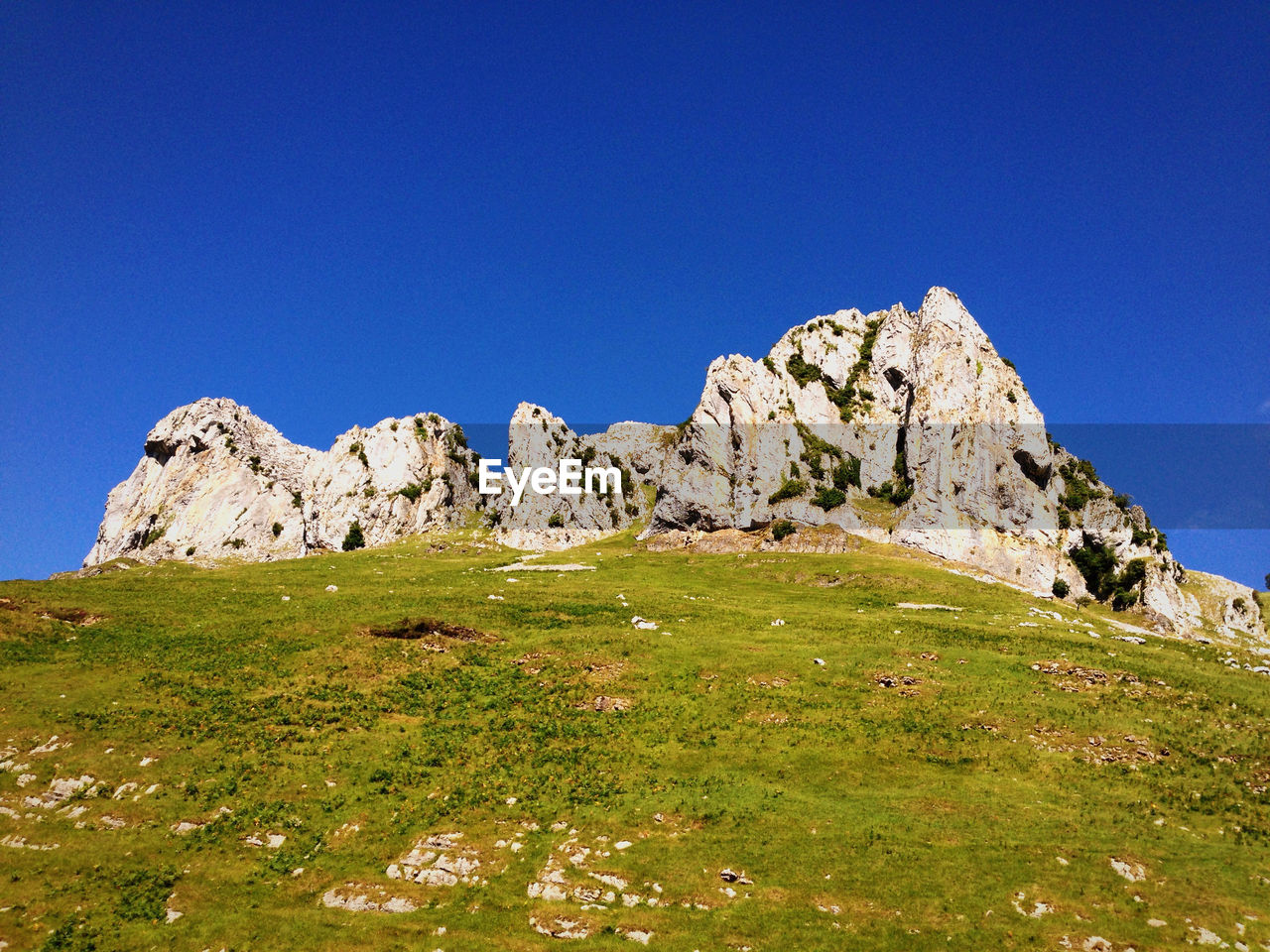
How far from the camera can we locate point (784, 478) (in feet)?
378

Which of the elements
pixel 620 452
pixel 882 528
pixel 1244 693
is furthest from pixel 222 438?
pixel 1244 693

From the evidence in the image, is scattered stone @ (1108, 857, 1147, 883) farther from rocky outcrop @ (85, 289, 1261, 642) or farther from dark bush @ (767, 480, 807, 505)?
dark bush @ (767, 480, 807, 505)

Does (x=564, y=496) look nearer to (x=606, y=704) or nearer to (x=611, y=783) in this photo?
(x=606, y=704)

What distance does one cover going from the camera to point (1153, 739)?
34219 millimetres

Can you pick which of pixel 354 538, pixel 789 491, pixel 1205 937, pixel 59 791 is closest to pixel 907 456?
pixel 789 491

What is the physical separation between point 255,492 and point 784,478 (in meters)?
120

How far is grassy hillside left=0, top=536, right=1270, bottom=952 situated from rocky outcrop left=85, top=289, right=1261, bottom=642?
1885 inches

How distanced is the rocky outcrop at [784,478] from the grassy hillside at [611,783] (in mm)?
47886

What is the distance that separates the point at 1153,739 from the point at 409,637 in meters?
44.1

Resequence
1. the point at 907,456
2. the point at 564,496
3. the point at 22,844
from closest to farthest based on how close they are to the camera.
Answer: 1. the point at 22,844
2. the point at 907,456
3. the point at 564,496

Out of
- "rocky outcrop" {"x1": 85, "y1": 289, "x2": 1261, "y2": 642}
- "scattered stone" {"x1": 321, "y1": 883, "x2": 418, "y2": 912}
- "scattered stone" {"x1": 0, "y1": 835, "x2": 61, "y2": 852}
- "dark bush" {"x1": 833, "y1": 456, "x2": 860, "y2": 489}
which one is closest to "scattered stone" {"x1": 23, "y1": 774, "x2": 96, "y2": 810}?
"scattered stone" {"x1": 0, "y1": 835, "x2": 61, "y2": 852}

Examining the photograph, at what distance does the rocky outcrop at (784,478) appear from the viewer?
324 feet

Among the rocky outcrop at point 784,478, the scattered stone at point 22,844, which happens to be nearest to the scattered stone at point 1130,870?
the scattered stone at point 22,844

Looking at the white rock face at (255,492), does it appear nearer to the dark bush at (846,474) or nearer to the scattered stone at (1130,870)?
the dark bush at (846,474)
